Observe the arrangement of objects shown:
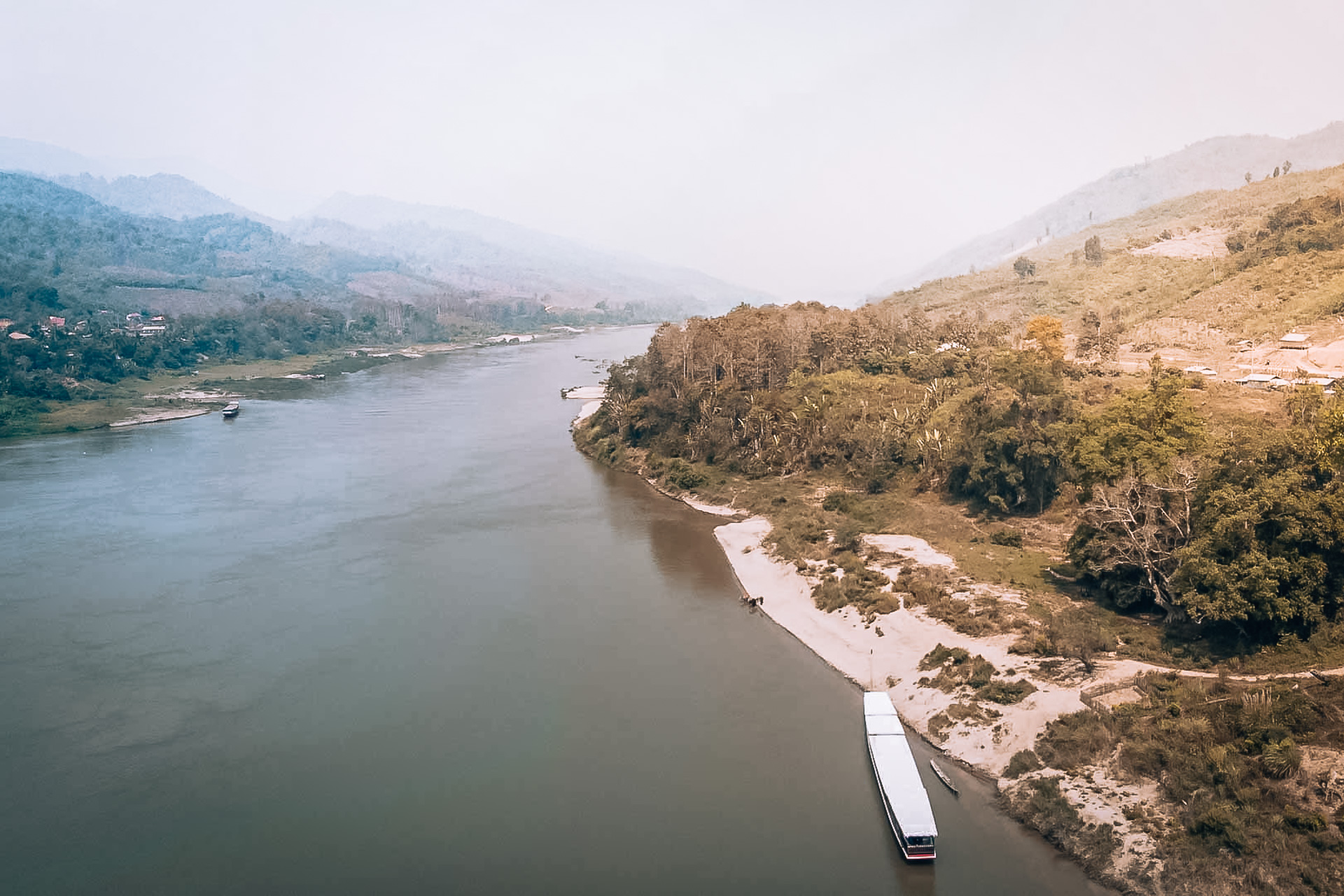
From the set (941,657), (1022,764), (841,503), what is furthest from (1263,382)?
(1022,764)

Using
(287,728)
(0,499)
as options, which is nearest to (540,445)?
Answer: (0,499)

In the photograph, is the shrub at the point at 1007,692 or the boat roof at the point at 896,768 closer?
the boat roof at the point at 896,768

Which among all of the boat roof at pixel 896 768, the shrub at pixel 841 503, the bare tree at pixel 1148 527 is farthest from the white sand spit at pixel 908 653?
the shrub at pixel 841 503

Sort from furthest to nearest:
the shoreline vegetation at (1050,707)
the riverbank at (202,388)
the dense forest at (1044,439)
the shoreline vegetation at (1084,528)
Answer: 1. the riverbank at (202,388)
2. the dense forest at (1044,439)
3. the shoreline vegetation at (1084,528)
4. the shoreline vegetation at (1050,707)

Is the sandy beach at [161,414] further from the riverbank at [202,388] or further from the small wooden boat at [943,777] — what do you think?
the small wooden boat at [943,777]

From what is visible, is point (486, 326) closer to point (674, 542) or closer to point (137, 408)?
point (137, 408)

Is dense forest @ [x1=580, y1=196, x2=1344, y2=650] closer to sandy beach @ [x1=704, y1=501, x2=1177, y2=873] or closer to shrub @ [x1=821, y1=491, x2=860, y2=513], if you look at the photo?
shrub @ [x1=821, y1=491, x2=860, y2=513]

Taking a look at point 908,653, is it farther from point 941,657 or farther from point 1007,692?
point 1007,692
